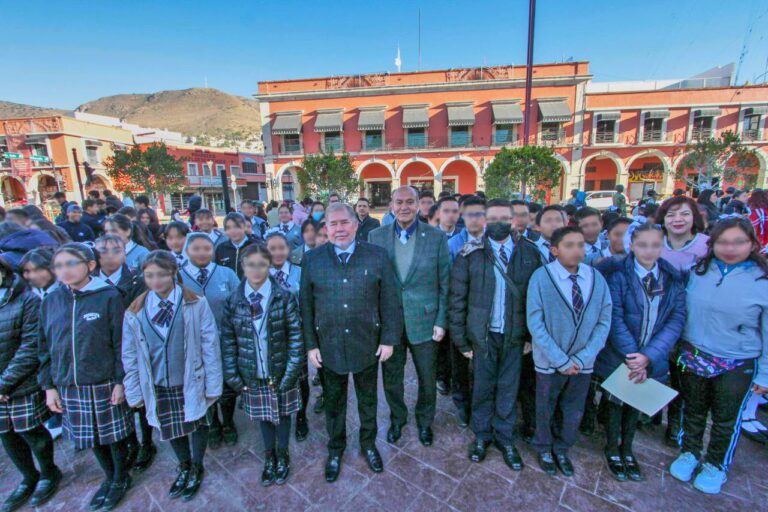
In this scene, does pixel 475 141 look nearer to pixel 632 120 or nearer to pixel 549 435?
pixel 632 120

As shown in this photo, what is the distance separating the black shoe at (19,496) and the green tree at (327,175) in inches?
613

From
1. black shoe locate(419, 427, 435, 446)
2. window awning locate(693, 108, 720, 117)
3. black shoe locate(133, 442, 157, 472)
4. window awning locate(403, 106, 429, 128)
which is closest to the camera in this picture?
black shoe locate(133, 442, 157, 472)

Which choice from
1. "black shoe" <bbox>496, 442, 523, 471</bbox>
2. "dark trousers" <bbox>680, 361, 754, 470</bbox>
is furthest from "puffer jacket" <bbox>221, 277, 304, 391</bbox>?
"dark trousers" <bbox>680, 361, 754, 470</bbox>

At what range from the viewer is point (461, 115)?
882 inches

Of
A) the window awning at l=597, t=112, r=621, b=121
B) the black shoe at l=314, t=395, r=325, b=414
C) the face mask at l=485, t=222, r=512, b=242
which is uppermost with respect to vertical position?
the window awning at l=597, t=112, r=621, b=121

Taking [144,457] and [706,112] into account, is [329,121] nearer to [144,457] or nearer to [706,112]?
[144,457]

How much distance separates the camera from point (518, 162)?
12.8 m

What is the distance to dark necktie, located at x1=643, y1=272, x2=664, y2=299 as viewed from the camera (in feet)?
7.68

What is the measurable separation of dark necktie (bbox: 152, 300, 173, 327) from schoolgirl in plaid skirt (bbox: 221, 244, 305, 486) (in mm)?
337

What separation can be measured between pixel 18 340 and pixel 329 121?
23.0 m

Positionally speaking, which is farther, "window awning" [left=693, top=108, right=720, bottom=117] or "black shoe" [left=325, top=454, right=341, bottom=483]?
"window awning" [left=693, top=108, right=720, bottom=117]

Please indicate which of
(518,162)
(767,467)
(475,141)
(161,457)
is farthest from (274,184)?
(767,467)

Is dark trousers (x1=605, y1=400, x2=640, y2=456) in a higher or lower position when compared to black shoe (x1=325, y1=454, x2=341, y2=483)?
higher

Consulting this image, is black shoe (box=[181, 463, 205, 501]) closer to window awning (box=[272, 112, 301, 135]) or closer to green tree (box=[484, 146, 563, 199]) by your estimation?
green tree (box=[484, 146, 563, 199])
